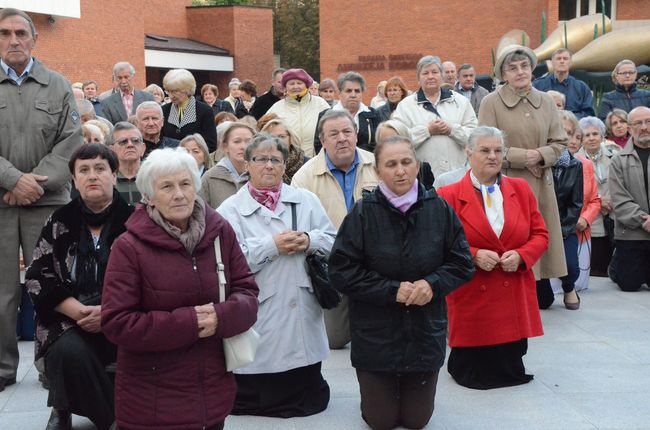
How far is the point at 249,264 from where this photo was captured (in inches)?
205

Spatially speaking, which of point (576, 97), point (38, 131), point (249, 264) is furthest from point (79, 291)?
point (576, 97)

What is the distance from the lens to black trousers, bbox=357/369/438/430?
16.5 feet

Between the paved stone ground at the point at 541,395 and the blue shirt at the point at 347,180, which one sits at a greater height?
the blue shirt at the point at 347,180

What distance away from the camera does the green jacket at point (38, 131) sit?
18.6 feet

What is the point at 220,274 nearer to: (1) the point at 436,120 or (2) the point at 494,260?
(2) the point at 494,260

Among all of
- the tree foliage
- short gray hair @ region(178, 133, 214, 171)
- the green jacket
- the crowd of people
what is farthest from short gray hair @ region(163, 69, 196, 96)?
the tree foliage

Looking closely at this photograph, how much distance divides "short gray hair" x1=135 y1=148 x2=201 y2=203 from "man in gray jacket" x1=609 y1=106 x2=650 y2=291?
6584mm

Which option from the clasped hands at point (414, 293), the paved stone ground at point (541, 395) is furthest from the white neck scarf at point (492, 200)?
the clasped hands at point (414, 293)

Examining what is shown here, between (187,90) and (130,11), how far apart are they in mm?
24194

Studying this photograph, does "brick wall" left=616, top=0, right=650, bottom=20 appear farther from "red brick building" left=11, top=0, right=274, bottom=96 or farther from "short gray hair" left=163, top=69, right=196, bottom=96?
"short gray hair" left=163, top=69, right=196, bottom=96

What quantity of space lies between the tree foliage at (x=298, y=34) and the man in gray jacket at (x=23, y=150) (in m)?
42.6

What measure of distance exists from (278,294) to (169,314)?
163cm

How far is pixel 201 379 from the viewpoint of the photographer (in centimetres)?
392

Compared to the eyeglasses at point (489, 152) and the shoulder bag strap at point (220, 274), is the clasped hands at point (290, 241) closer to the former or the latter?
the shoulder bag strap at point (220, 274)
